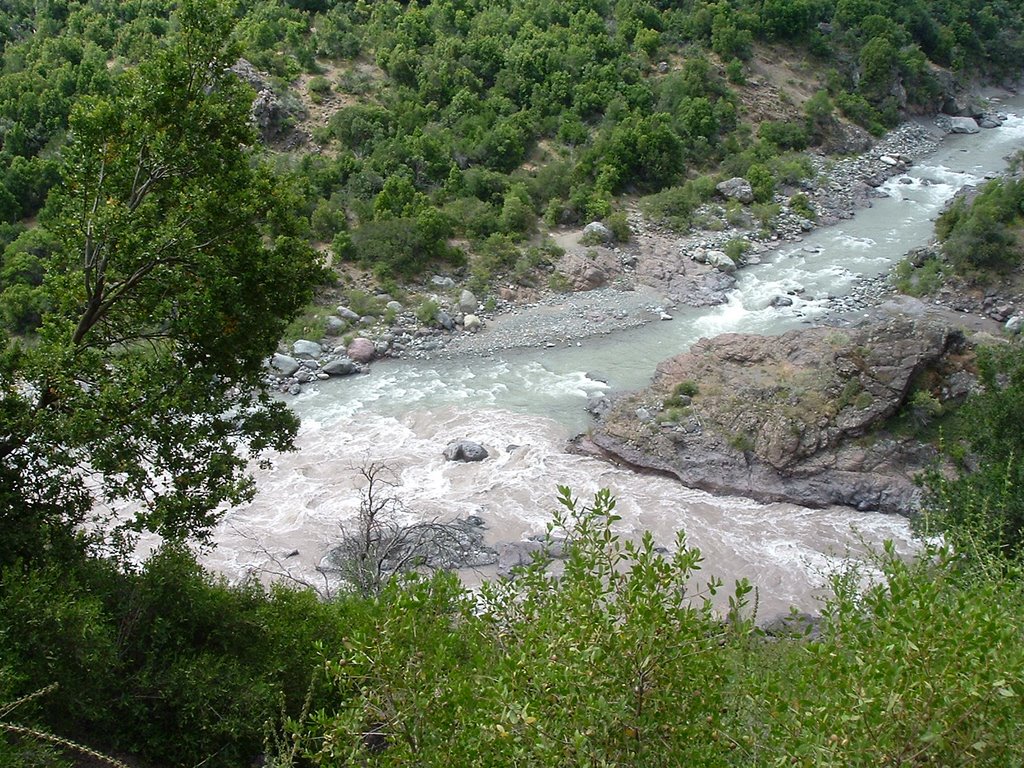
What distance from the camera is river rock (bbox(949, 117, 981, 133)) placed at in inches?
1601

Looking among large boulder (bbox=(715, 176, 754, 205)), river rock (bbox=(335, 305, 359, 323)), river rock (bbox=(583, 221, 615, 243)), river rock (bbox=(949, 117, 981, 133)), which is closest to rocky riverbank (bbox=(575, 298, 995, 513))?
river rock (bbox=(335, 305, 359, 323))

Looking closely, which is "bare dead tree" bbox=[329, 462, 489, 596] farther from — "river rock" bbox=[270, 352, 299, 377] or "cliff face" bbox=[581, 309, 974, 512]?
"river rock" bbox=[270, 352, 299, 377]

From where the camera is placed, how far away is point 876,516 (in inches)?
669

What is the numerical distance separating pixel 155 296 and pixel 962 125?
136 feet

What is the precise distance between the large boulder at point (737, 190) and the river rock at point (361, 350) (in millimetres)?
15583

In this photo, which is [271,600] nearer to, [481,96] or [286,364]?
[286,364]

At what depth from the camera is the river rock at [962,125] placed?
133 feet

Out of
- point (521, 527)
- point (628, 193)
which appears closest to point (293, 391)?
point (521, 527)

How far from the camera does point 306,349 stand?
909 inches

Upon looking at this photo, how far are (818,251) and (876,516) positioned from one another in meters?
14.3

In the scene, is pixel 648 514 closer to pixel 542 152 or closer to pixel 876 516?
pixel 876 516

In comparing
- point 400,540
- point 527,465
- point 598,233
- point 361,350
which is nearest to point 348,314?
point 361,350

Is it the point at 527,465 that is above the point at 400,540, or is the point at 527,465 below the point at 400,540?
below

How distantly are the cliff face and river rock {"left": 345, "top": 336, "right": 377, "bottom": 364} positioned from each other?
6727 millimetres
